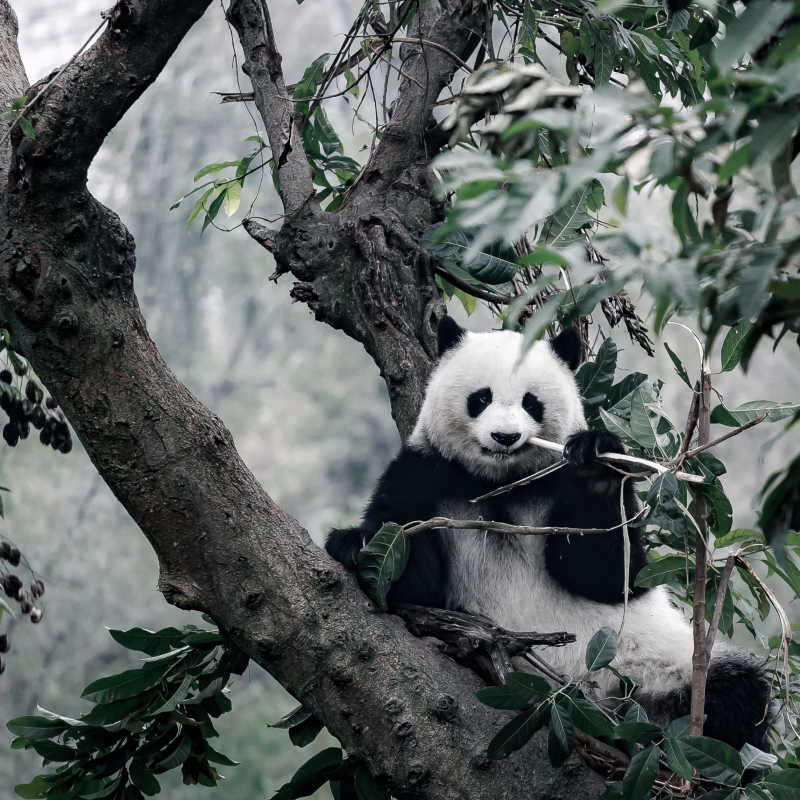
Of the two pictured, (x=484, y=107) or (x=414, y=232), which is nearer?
(x=484, y=107)

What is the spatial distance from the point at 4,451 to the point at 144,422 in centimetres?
1316

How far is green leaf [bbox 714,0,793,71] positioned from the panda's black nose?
1.76m

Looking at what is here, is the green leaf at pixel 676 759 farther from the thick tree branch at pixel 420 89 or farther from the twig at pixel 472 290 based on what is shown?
the thick tree branch at pixel 420 89

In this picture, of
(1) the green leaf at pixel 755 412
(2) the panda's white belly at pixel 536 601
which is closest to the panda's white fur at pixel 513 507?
(2) the panda's white belly at pixel 536 601

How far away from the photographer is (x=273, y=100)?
9.98ft

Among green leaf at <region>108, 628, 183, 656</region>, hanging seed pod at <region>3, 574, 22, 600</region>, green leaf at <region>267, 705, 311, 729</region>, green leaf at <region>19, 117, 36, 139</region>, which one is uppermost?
green leaf at <region>19, 117, 36, 139</region>

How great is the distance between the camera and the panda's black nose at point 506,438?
255 centimetres

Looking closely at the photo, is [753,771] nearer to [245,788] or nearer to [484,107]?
[484,107]

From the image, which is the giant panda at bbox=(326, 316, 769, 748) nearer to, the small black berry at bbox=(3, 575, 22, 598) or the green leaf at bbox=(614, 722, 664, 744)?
the green leaf at bbox=(614, 722, 664, 744)

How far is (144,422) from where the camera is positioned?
202cm

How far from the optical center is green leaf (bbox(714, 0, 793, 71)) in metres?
0.83

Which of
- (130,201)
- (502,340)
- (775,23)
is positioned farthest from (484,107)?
(130,201)

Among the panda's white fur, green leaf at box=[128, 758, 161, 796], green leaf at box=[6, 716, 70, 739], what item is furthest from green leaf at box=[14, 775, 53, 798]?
the panda's white fur

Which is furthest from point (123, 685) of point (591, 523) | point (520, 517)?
point (591, 523)
